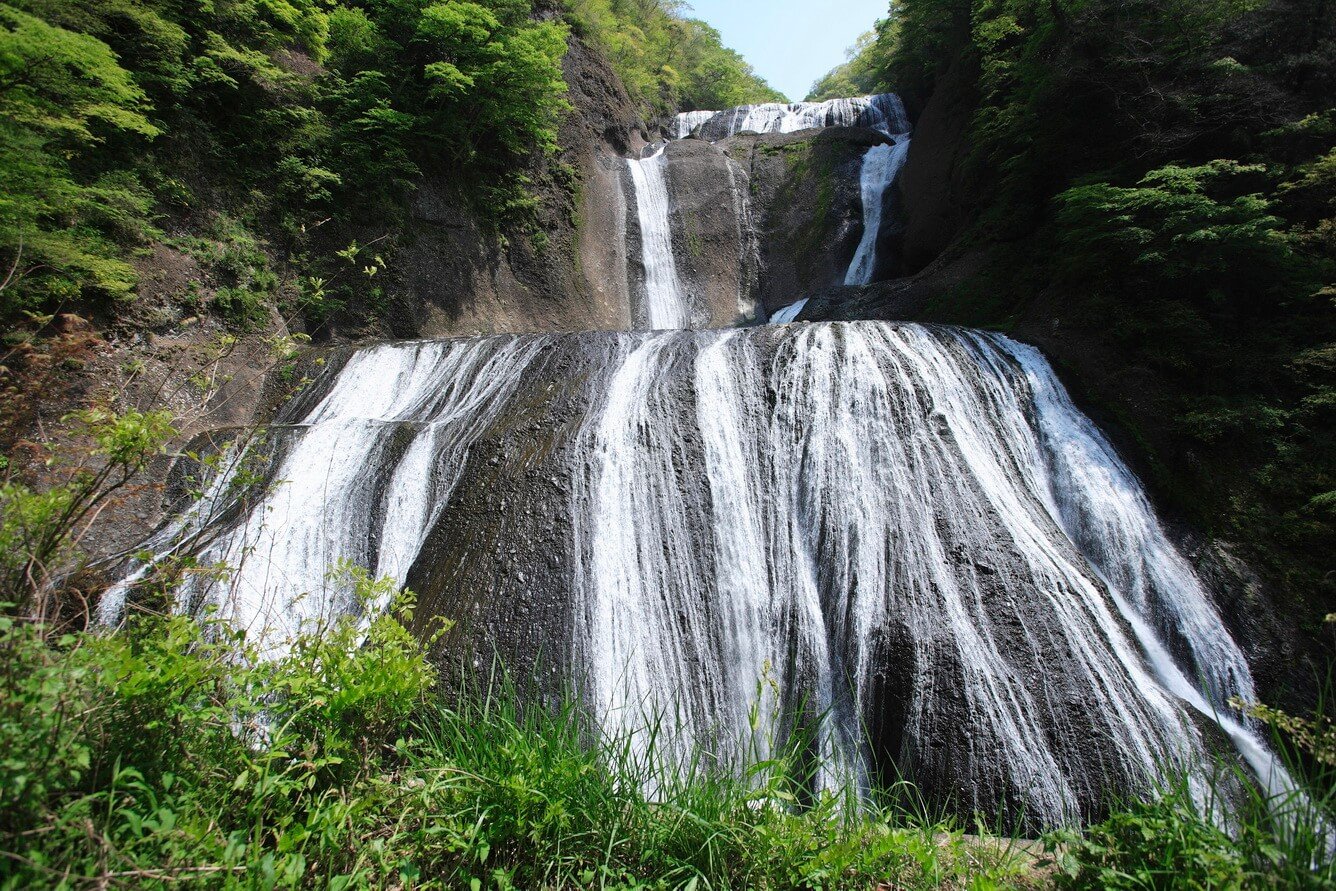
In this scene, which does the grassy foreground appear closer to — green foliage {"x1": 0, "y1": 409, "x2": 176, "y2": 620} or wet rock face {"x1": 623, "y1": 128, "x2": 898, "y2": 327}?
green foliage {"x1": 0, "y1": 409, "x2": 176, "y2": 620}

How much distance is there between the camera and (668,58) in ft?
80.7

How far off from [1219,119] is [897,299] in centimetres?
463

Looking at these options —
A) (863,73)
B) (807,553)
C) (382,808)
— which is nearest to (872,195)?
(807,553)

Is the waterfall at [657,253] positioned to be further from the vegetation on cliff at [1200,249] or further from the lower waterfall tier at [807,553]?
the lower waterfall tier at [807,553]

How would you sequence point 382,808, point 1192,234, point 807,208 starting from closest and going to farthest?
point 382,808 < point 1192,234 < point 807,208

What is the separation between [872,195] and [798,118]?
5718 millimetres

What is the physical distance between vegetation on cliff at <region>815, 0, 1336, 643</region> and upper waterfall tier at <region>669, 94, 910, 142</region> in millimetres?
8668

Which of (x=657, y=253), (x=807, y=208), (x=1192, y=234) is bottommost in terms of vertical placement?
(x=1192, y=234)

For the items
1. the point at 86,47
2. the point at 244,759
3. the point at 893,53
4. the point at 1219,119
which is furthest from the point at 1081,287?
the point at 893,53

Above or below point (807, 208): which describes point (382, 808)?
below

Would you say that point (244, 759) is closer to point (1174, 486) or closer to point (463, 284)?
point (1174, 486)

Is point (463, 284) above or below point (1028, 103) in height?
below

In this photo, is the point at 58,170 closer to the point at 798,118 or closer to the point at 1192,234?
the point at 1192,234

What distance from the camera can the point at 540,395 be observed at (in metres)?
6.35
